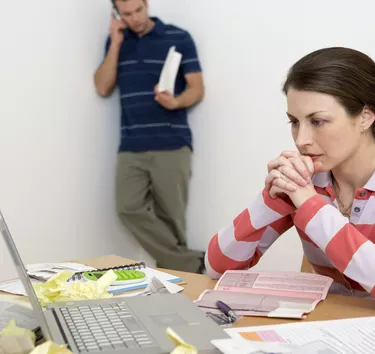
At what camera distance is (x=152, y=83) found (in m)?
3.46

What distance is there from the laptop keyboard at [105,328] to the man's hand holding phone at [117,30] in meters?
2.58

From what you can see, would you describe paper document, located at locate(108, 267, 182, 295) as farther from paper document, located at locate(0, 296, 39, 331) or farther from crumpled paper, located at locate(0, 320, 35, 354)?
crumpled paper, located at locate(0, 320, 35, 354)

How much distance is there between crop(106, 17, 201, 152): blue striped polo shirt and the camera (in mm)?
3436

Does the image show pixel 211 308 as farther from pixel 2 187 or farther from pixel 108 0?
pixel 108 0

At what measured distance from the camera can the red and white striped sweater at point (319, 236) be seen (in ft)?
4.36

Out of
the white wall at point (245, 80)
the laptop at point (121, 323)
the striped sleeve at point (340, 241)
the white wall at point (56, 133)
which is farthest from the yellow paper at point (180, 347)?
the white wall at point (56, 133)

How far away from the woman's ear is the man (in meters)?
1.91

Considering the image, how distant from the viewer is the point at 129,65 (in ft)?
11.5

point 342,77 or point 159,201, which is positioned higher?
point 342,77

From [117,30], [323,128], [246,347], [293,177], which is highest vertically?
[117,30]

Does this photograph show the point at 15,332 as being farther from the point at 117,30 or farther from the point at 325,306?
the point at 117,30

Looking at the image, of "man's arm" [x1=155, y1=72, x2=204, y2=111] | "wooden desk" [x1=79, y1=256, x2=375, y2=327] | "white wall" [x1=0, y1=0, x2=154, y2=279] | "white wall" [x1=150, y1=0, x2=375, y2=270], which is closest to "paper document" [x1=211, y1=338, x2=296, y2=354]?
"wooden desk" [x1=79, y1=256, x2=375, y2=327]

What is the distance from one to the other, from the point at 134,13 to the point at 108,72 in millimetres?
353

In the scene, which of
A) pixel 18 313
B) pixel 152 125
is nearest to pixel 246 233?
pixel 18 313
